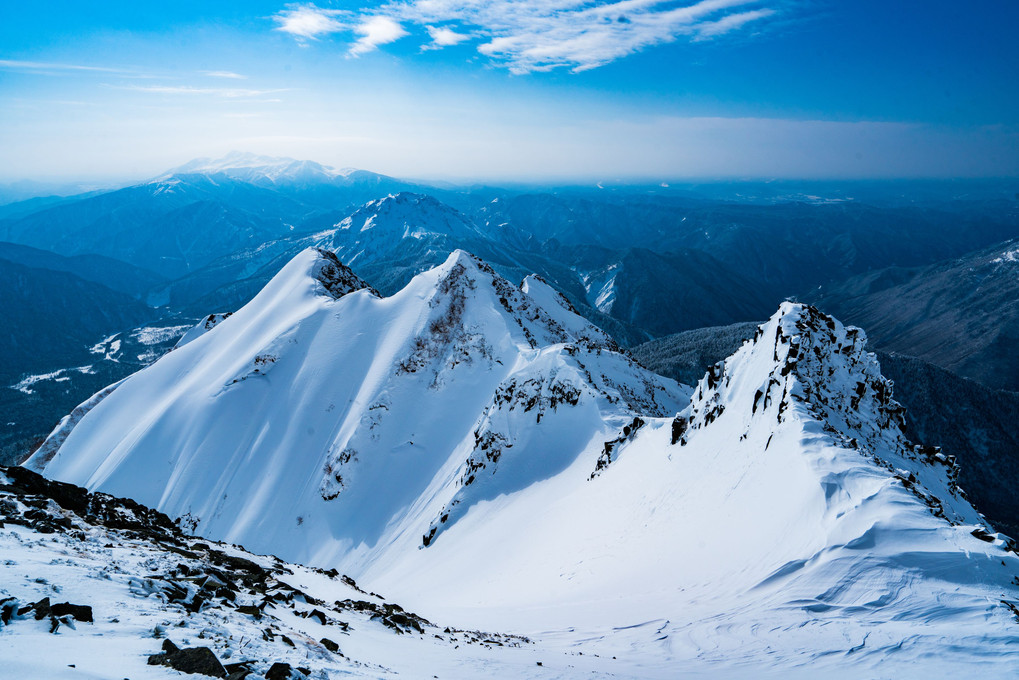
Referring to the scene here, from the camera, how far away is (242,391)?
2584 inches

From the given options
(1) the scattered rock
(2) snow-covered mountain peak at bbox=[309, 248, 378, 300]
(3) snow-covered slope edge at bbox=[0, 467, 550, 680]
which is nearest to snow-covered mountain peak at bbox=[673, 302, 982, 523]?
(3) snow-covered slope edge at bbox=[0, 467, 550, 680]

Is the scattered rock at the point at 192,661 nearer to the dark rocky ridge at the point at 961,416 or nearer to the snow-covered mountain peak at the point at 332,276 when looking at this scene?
the snow-covered mountain peak at the point at 332,276

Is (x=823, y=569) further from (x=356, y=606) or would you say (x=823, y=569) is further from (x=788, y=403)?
(x=356, y=606)

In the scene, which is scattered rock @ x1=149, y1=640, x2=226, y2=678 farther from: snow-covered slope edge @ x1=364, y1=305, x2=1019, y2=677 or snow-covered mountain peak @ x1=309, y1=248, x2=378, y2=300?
snow-covered mountain peak @ x1=309, y1=248, x2=378, y2=300

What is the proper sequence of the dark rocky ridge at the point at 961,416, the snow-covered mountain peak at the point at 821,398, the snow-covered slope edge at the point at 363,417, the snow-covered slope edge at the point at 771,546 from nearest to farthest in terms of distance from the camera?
1. the snow-covered slope edge at the point at 771,546
2. the snow-covered mountain peak at the point at 821,398
3. the snow-covered slope edge at the point at 363,417
4. the dark rocky ridge at the point at 961,416

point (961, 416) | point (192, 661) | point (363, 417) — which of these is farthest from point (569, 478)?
point (961, 416)

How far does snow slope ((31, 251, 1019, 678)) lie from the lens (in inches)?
579

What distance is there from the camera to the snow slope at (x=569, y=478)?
1470 cm

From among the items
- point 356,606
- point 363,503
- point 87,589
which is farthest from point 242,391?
point 87,589

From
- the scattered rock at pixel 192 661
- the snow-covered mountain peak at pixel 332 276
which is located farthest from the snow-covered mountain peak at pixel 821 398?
the snow-covered mountain peak at pixel 332 276

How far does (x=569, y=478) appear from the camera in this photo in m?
42.9

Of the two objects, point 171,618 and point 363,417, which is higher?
point 171,618

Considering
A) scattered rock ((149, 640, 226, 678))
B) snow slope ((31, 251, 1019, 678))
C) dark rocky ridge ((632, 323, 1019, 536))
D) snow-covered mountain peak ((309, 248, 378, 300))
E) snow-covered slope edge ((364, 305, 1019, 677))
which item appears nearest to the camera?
scattered rock ((149, 640, 226, 678))

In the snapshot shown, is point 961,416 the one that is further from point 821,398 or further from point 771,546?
point 771,546
